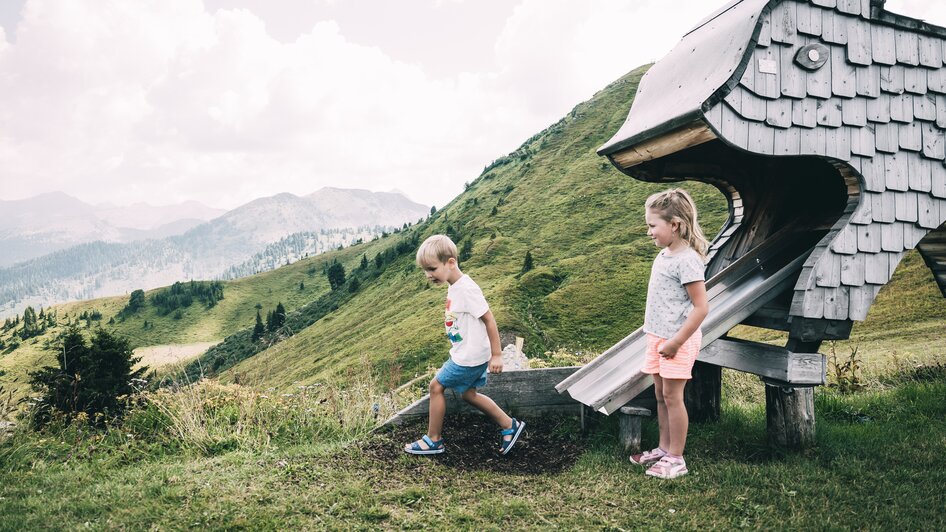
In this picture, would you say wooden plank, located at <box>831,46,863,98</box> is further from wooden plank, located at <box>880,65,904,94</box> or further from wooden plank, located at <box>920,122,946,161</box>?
wooden plank, located at <box>920,122,946,161</box>

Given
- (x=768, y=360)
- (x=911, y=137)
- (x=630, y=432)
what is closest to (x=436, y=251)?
(x=630, y=432)

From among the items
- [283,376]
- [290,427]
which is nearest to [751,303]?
[290,427]

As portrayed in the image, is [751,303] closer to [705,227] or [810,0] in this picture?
[810,0]

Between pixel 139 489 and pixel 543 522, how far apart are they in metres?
2.83

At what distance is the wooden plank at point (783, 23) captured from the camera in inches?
153

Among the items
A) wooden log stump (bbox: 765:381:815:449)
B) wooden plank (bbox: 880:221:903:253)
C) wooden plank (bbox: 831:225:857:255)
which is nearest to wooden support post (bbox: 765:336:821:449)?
wooden log stump (bbox: 765:381:815:449)

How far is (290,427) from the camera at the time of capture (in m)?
5.52

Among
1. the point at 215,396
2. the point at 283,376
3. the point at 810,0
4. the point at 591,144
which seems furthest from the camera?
the point at 591,144

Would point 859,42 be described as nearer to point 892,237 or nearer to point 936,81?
point 936,81

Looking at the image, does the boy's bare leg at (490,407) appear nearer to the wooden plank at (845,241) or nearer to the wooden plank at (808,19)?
the wooden plank at (845,241)

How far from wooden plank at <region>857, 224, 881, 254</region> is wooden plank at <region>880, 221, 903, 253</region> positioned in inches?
1.9

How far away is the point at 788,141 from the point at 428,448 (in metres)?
3.58

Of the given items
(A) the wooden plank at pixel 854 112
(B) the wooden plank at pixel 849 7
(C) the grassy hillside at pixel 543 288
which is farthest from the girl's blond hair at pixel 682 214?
(C) the grassy hillside at pixel 543 288

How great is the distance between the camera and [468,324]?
4637 mm
